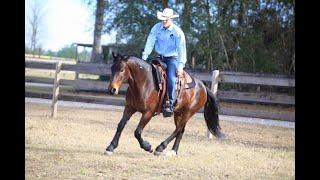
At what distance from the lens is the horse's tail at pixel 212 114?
20.4 feet

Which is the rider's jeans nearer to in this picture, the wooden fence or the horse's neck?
the horse's neck

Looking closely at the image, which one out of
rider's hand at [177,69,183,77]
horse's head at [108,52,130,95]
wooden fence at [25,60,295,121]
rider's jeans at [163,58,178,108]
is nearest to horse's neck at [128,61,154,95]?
horse's head at [108,52,130,95]

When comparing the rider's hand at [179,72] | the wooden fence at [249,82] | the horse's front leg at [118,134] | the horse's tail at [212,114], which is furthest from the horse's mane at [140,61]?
the wooden fence at [249,82]

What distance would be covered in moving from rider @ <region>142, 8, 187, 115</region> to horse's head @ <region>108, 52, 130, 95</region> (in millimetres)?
349

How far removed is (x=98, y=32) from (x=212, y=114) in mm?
7935

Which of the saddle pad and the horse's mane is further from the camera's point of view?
the saddle pad

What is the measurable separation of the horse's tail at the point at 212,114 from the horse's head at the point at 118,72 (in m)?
1.61

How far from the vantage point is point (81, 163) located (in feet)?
14.5

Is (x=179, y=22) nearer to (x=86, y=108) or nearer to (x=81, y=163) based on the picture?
(x=86, y=108)

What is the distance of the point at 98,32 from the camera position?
44.3 feet

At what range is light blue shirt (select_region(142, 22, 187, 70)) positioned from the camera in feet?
17.2

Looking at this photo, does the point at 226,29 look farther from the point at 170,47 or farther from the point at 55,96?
the point at 170,47

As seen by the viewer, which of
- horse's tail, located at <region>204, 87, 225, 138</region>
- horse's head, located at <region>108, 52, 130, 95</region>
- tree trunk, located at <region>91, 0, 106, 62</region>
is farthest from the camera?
tree trunk, located at <region>91, 0, 106, 62</region>
